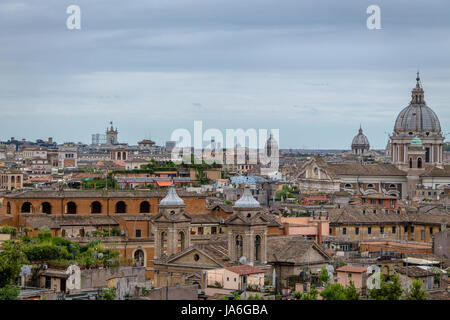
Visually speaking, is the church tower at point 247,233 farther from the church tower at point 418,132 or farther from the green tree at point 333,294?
the church tower at point 418,132

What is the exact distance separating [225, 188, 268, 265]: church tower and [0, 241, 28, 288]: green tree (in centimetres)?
454

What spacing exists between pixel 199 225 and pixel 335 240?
4.44m

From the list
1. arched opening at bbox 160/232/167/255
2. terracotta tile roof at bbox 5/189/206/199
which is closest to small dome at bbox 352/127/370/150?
terracotta tile roof at bbox 5/189/206/199

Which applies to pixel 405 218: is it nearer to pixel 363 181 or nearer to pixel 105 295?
pixel 105 295

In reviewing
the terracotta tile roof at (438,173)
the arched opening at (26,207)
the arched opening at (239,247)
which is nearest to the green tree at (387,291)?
the arched opening at (239,247)

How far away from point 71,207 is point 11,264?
48.5 ft

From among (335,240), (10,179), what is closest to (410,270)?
(335,240)

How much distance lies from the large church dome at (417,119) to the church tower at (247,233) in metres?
56.8

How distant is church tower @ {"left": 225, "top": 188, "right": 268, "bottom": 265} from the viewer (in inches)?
997

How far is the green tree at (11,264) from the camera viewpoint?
75.0 feet

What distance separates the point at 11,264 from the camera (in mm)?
23422

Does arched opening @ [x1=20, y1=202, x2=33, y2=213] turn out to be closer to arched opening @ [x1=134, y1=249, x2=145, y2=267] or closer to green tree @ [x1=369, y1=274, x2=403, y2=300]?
arched opening @ [x1=134, y1=249, x2=145, y2=267]

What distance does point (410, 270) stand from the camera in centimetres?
2394
